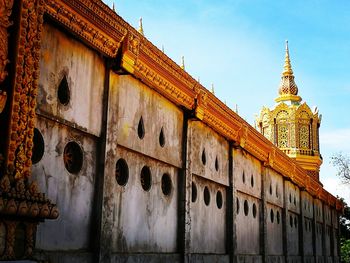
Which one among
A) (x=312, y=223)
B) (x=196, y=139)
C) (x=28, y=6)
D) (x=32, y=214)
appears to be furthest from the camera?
(x=312, y=223)

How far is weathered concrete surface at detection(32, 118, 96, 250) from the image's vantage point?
8023 millimetres

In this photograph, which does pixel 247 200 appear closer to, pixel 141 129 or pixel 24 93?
pixel 141 129

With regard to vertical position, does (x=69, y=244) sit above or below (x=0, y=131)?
below

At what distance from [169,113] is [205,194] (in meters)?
3.36

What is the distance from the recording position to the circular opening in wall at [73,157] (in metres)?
8.79

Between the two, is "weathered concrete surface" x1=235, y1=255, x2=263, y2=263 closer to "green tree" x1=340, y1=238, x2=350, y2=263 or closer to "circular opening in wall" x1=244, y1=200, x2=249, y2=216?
"circular opening in wall" x1=244, y1=200, x2=249, y2=216

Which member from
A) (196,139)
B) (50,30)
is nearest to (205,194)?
(196,139)

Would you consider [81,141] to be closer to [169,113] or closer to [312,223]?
[169,113]

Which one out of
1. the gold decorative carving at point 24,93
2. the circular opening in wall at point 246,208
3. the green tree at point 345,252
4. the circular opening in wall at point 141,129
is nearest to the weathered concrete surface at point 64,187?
the gold decorative carving at point 24,93

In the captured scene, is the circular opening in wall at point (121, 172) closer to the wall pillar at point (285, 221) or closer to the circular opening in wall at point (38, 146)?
the circular opening in wall at point (38, 146)

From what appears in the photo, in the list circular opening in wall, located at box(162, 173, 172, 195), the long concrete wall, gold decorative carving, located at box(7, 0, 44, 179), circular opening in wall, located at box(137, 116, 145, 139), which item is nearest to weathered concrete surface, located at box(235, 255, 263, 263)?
the long concrete wall

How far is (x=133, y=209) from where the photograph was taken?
421 inches

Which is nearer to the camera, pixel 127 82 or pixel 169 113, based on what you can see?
pixel 127 82

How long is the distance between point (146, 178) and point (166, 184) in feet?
3.63
